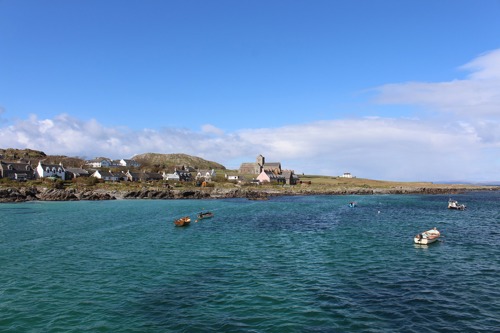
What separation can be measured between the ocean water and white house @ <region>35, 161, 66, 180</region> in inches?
4156

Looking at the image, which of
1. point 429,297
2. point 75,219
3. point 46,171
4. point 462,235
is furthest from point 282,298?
point 46,171

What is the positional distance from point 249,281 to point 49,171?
142 meters

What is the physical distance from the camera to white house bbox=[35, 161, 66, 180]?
455 ft

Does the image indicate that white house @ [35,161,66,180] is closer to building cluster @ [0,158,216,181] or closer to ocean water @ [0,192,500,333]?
building cluster @ [0,158,216,181]

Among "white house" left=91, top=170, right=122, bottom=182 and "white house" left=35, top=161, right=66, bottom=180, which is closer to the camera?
"white house" left=35, top=161, right=66, bottom=180

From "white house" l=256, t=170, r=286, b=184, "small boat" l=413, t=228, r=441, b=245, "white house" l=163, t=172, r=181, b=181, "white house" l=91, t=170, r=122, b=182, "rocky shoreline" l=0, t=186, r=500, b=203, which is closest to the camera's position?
"small boat" l=413, t=228, r=441, b=245

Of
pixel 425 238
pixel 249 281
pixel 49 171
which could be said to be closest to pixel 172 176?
→ pixel 49 171

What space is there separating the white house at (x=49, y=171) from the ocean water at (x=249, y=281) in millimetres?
105553

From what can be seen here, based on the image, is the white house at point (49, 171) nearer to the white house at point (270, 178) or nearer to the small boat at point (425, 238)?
the white house at point (270, 178)

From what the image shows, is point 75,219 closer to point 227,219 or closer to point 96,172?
point 227,219

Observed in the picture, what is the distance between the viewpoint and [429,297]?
69.8ft

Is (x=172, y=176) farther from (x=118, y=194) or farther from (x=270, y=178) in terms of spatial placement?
(x=118, y=194)

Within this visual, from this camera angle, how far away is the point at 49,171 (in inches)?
5546

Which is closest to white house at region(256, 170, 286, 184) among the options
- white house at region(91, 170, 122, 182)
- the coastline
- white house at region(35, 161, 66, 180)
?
the coastline
